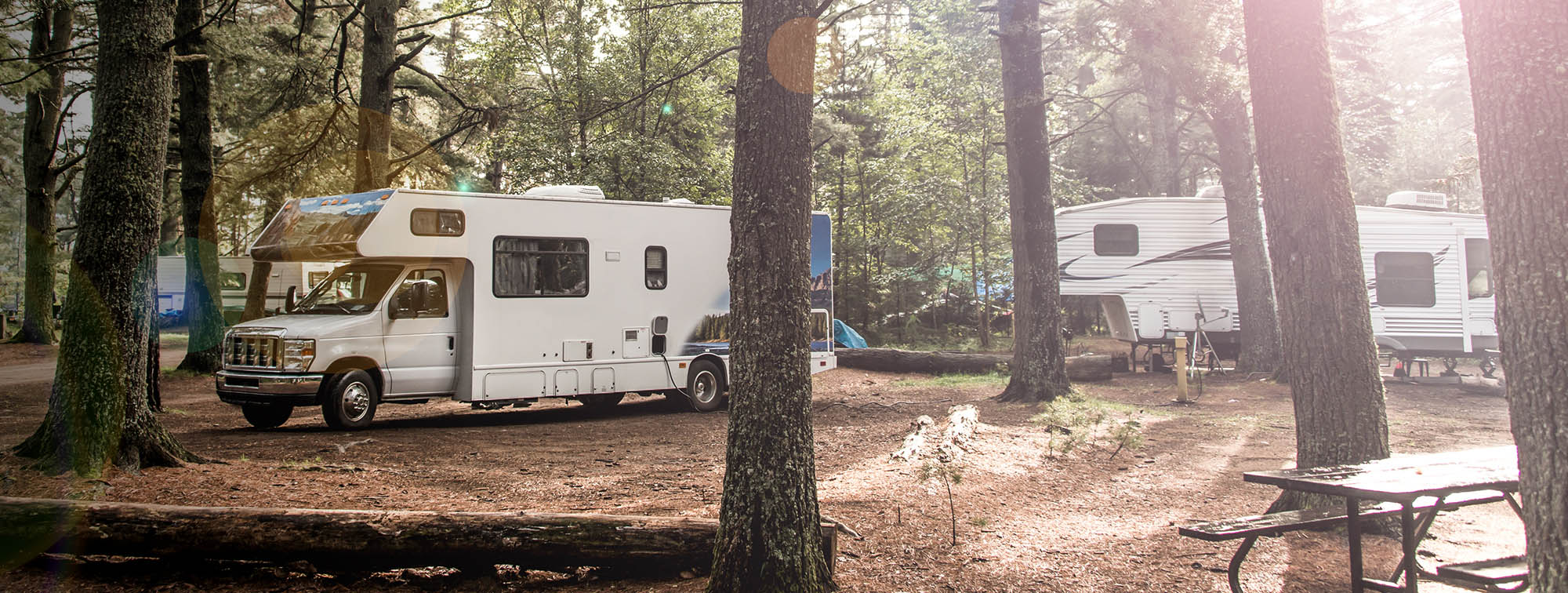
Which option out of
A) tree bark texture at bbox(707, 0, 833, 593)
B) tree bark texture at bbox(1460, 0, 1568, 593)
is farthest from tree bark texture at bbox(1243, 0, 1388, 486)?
tree bark texture at bbox(707, 0, 833, 593)

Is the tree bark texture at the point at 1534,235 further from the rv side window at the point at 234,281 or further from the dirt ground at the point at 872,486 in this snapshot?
the rv side window at the point at 234,281

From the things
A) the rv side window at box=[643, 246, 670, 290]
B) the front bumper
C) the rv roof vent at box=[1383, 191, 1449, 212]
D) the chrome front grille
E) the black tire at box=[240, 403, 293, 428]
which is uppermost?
the rv roof vent at box=[1383, 191, 1449, 212]

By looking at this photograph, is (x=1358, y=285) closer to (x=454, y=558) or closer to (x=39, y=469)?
(x=454, y=558)

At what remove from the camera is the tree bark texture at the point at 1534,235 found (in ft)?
8.74

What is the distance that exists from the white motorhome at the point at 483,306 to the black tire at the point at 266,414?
0.05 ft

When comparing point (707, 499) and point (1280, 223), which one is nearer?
point (1280, 223)

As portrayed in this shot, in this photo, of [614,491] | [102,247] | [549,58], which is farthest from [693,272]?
[549,58]

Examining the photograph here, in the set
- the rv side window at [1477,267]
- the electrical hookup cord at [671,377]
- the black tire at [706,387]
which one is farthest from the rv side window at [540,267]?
the rv side window at [1477,267]

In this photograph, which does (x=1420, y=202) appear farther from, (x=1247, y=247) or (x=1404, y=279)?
(x=1247, y=247)

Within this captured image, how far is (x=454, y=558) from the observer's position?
4668mm

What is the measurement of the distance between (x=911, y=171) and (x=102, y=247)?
64.1 ft

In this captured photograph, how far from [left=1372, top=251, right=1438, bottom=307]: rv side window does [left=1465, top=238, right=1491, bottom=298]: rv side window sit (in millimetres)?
692

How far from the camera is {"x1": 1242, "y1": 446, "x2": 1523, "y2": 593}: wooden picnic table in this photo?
394 cm

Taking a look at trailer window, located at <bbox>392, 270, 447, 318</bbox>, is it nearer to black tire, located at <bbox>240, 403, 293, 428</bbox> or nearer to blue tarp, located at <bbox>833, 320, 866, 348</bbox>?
black tire, located at <bbox>240, 403, 293, 428</bbox>
